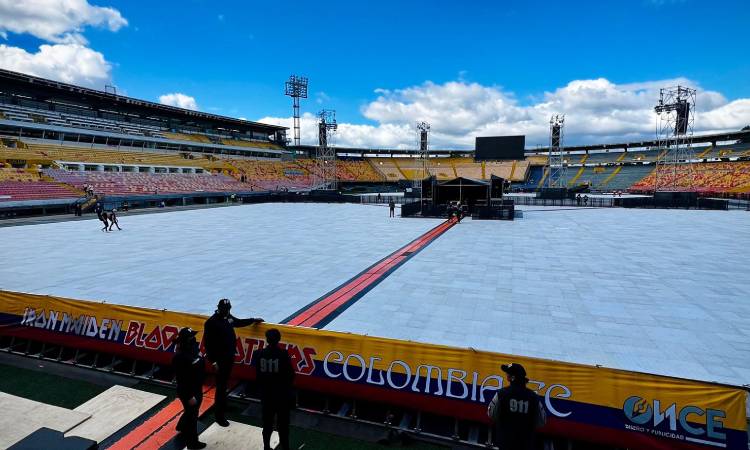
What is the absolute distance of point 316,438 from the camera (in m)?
5.00

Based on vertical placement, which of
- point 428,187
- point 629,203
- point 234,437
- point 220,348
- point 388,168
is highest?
point 388,168

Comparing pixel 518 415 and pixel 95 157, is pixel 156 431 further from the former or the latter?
pixel 95 157

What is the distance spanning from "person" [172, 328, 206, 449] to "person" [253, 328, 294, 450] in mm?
875

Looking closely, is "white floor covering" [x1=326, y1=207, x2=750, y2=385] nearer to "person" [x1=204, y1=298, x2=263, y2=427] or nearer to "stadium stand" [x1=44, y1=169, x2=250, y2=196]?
"person" [x1=204, y1=298, x2=263, y2=427]

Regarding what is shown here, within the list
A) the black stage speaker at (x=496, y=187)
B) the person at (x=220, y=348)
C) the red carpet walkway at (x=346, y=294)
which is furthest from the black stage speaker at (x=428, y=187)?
the person at (x=220, y=348)

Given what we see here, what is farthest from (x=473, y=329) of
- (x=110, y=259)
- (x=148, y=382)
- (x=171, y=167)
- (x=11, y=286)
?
(x=171, y=167)

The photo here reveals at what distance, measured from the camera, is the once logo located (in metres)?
4.20

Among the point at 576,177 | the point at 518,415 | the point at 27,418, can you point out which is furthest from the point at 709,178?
the point at 27,418

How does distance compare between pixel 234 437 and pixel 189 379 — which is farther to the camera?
pixel 234 437

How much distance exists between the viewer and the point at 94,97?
59500mm

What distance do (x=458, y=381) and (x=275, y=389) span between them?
246 cm

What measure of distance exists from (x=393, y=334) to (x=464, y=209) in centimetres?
2600

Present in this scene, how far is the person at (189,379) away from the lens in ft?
15.1

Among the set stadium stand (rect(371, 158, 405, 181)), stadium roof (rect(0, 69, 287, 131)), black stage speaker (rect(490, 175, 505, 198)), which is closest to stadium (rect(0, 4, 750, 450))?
black stage speaker (rect(490, 175, 505, 198))
